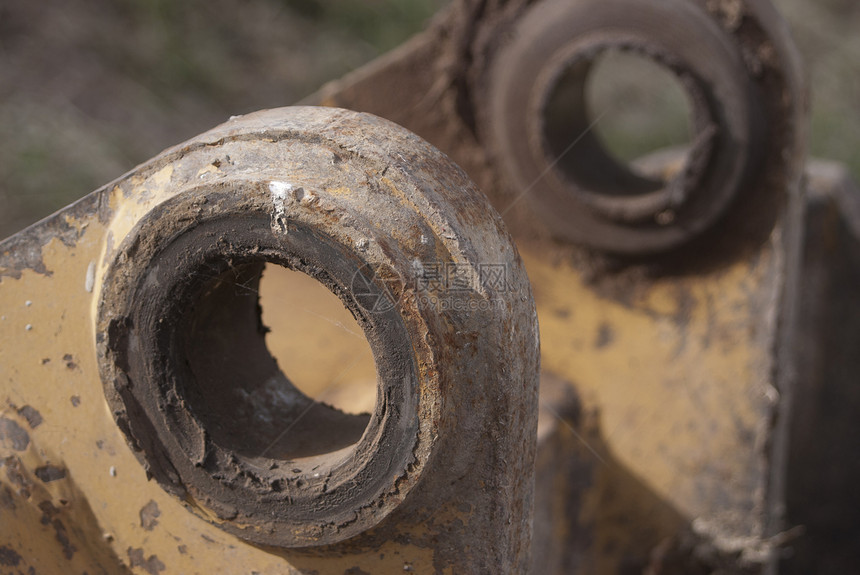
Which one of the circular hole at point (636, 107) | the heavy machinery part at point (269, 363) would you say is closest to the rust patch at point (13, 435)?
the heavy machinery part at point (269, 363)

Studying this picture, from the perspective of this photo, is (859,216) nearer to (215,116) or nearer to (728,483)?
(728,483)

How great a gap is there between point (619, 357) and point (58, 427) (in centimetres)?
123

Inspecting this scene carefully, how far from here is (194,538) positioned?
1011 mm

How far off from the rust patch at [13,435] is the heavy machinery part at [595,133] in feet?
3.81

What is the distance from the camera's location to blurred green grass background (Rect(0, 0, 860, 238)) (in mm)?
3369

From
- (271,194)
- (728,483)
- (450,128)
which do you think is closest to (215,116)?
(450,128)

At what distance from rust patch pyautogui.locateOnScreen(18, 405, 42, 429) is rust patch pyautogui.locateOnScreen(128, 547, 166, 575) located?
0.67 ft

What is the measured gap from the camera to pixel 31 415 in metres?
1.04

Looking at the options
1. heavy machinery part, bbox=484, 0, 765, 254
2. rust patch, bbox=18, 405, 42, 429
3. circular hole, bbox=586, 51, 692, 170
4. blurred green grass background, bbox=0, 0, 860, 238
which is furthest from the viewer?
circular hole, bbox=586, 51, 692, 170

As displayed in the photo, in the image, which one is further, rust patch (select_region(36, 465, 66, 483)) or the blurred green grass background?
the blurred green grass background

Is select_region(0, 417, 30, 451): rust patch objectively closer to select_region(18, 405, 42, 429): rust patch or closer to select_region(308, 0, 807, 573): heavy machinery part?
select_region(18, 405, 42, 429): rust patch

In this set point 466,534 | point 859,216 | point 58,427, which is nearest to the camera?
point 466,534

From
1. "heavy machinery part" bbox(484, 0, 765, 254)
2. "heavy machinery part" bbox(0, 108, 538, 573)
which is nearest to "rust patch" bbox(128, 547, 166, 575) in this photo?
"heavy machinery part" bbox(0, 108, 538, 573)

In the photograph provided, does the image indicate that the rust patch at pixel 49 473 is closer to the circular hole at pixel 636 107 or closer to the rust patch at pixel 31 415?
the rust patch at pixel 31 415
